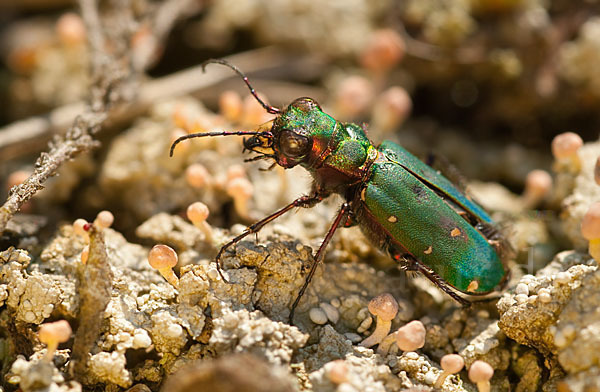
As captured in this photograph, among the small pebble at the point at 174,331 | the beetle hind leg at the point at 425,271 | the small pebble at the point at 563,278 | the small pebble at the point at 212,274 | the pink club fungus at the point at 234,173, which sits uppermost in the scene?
the pink club fungus at the point at 234,173

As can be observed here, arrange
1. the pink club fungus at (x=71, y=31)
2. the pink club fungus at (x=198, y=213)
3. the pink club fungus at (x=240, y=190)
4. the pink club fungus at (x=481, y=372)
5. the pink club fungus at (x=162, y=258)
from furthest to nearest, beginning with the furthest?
the pink club fungus at (x=71, y=31) → the pink club fungus at (x=240, y=190) → the pink club fungus at (x=198, y=213) → the pink club fungus at (x=162, y=258) → the pink club fungus at (x=481, y=372)

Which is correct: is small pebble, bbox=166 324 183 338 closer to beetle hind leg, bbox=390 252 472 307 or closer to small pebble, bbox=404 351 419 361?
small pebble, bbox=404 351 419 361

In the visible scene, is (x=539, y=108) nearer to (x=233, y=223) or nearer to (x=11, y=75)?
(x=233, y=223)

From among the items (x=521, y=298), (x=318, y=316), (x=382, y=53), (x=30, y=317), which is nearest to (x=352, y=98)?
(x=382, y=53)

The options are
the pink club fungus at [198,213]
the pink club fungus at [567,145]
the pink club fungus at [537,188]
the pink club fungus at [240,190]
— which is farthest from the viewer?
the pink club fungus at [537,188]

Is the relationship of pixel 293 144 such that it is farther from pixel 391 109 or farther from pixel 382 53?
pixel 382 53

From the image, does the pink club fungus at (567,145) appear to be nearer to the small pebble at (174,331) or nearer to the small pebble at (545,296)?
the small pebble at (545,296)

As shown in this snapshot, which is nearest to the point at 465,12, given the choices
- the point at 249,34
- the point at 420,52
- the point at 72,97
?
the point at 420,52

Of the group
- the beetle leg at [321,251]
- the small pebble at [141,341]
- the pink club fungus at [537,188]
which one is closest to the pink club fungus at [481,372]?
the beetle leg at [321,251]

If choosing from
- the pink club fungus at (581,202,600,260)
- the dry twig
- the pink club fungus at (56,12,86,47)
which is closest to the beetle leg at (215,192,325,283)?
the dry twig
